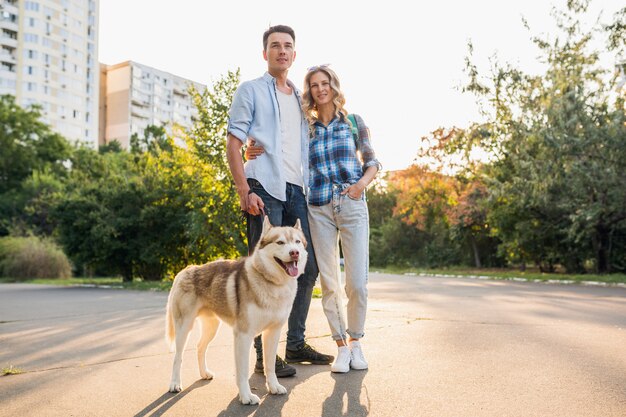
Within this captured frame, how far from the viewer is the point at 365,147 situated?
16.3 ft

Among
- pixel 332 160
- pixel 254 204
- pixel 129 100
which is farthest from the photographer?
pixel 129 100

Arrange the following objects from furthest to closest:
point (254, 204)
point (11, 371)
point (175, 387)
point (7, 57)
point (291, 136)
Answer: point (7, 57), point (291, 136), point (11, 371), point (254, 204), point (175, 387)

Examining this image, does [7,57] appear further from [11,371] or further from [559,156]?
[11,371]

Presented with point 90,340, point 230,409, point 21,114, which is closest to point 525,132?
point 90,340

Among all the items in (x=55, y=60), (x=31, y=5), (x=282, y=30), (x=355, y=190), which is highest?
(x=31, y=5)

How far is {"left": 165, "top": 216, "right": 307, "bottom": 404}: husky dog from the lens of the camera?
149 inches

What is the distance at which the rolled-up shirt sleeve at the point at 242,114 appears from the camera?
450cm

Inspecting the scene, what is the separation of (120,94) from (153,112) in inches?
265

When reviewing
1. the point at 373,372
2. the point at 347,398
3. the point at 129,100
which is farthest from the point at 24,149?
the point at 347,398

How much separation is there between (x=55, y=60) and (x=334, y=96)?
86.0 meters

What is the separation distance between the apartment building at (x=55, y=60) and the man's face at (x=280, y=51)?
259ft

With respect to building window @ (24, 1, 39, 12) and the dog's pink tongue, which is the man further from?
building window @ (24, 1, 39, 12)

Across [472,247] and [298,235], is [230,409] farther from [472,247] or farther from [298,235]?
[472,247]

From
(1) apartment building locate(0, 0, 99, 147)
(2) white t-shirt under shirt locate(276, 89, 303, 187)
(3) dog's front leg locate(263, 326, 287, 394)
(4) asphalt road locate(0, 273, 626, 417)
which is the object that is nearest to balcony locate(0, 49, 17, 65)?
(1) apartment building locate(0, 0, 99, 147)
